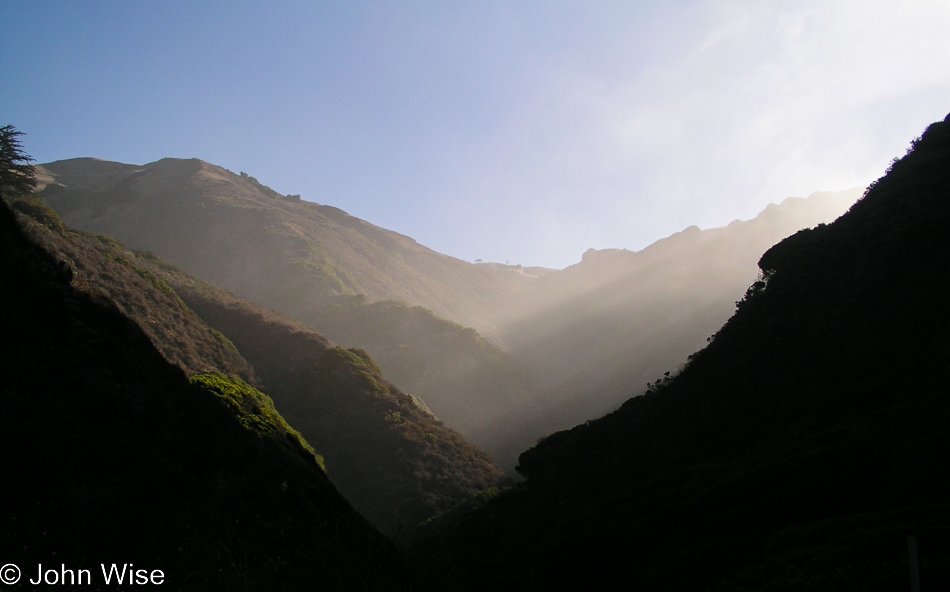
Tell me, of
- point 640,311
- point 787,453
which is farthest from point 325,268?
point 787,453

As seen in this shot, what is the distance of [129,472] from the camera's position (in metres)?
6.93

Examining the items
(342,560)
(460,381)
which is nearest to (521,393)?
(460,381)

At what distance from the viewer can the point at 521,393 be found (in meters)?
68.5

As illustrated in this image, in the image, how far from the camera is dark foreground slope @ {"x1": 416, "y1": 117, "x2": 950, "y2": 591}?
7059 millimetres

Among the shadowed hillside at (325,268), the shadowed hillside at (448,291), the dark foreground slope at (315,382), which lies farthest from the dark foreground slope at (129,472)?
the shadowed hillside at (325,268)

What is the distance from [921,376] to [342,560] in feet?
46.9

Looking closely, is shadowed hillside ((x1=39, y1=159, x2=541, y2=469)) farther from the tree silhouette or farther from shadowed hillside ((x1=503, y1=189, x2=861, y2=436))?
the tree silhouette

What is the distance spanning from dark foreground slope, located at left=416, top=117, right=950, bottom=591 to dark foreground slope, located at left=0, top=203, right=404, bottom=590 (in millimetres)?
4857

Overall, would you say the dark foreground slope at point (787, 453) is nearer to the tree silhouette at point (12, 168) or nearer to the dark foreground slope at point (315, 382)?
the dark foreground slope at point (315, 382)

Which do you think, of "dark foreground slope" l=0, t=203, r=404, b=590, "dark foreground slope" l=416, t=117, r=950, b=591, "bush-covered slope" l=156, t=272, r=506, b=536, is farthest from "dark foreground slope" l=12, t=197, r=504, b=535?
"dark foreground slope" l=0, t=203, r=404, b=590

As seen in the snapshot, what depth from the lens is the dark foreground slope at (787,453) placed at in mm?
7059

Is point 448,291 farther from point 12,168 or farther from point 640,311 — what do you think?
point 12,168

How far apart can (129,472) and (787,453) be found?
14265 mm

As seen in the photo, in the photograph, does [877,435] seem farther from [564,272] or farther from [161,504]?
[564,272]
